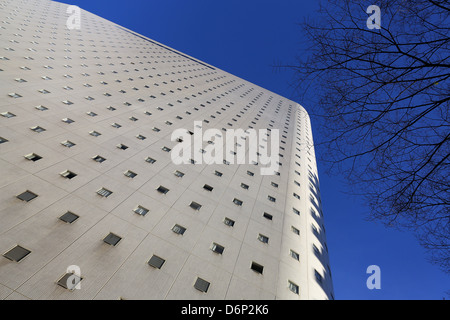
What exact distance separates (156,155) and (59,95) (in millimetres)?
8518

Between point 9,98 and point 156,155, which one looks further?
point 156,155

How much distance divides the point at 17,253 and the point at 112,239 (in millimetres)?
2609

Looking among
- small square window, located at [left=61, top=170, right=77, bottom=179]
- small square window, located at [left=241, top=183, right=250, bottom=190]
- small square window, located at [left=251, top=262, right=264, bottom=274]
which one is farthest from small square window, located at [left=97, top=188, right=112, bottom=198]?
small square window, located at [left=241, top=183, right=250, bottom=190]

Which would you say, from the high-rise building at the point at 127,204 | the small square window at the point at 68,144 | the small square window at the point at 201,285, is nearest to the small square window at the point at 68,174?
the high-rise building at the point at 127,204

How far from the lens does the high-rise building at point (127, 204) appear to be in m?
7.10

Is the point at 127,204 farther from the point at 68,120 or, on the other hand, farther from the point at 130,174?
the point at 68,120

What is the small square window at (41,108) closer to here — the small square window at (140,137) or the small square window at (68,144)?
the small square window at (68,144)

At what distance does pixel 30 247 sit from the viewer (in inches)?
267

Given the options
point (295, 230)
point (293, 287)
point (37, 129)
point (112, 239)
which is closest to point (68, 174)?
point (37, 129)

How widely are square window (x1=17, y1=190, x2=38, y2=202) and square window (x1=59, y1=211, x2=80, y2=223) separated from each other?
135 centimetres

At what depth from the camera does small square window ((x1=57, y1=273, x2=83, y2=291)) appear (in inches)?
252

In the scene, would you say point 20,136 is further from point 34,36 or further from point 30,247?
point 34,36

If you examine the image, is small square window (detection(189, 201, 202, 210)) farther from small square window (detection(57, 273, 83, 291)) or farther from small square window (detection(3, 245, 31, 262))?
small square window (detection(3, 245, 31, 262))
